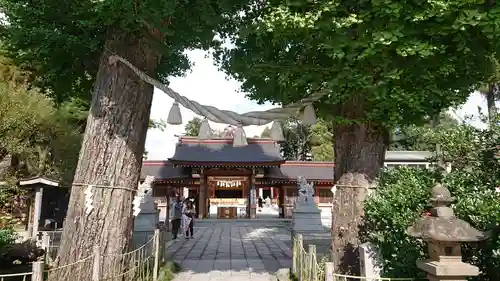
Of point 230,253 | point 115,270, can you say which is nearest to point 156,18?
point 115,270

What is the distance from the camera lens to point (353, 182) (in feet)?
20.2

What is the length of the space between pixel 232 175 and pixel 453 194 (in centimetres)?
2149

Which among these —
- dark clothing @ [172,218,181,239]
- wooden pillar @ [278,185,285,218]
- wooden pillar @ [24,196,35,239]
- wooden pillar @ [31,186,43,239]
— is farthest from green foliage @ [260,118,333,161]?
wooden pillar @ [31,186,43,239]

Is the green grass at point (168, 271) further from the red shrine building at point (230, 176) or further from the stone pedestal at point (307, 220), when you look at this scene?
the red shrine building at point (230, 176)

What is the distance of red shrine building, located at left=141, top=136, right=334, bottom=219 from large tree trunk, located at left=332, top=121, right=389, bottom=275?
17371 mm

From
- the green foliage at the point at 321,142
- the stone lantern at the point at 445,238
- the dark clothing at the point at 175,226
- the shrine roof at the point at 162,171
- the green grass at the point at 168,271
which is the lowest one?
the green grass at the point at 168,271

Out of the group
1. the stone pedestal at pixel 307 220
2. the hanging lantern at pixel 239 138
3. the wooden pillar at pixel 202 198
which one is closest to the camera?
the hanging lantern at pixel 239 138

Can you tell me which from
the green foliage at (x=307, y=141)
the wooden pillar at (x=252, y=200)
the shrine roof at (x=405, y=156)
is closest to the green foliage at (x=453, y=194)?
the wooden pillar at (x=252, y=200)

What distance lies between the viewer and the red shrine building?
2477 cm

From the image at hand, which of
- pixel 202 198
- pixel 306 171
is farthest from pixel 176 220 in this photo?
pixel 306 171

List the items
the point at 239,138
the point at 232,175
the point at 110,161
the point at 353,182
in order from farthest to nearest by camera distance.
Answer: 1. the point at 232,175
2. the point at 353,182
3. the point at 239,138
4. the point at 110,161

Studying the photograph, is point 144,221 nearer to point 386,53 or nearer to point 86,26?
point 86,26

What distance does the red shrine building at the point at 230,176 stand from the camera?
24.8 meters

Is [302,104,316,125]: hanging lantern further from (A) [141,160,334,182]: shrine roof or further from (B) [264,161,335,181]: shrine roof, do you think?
(B) [264,161,335,181]: shrine roof
